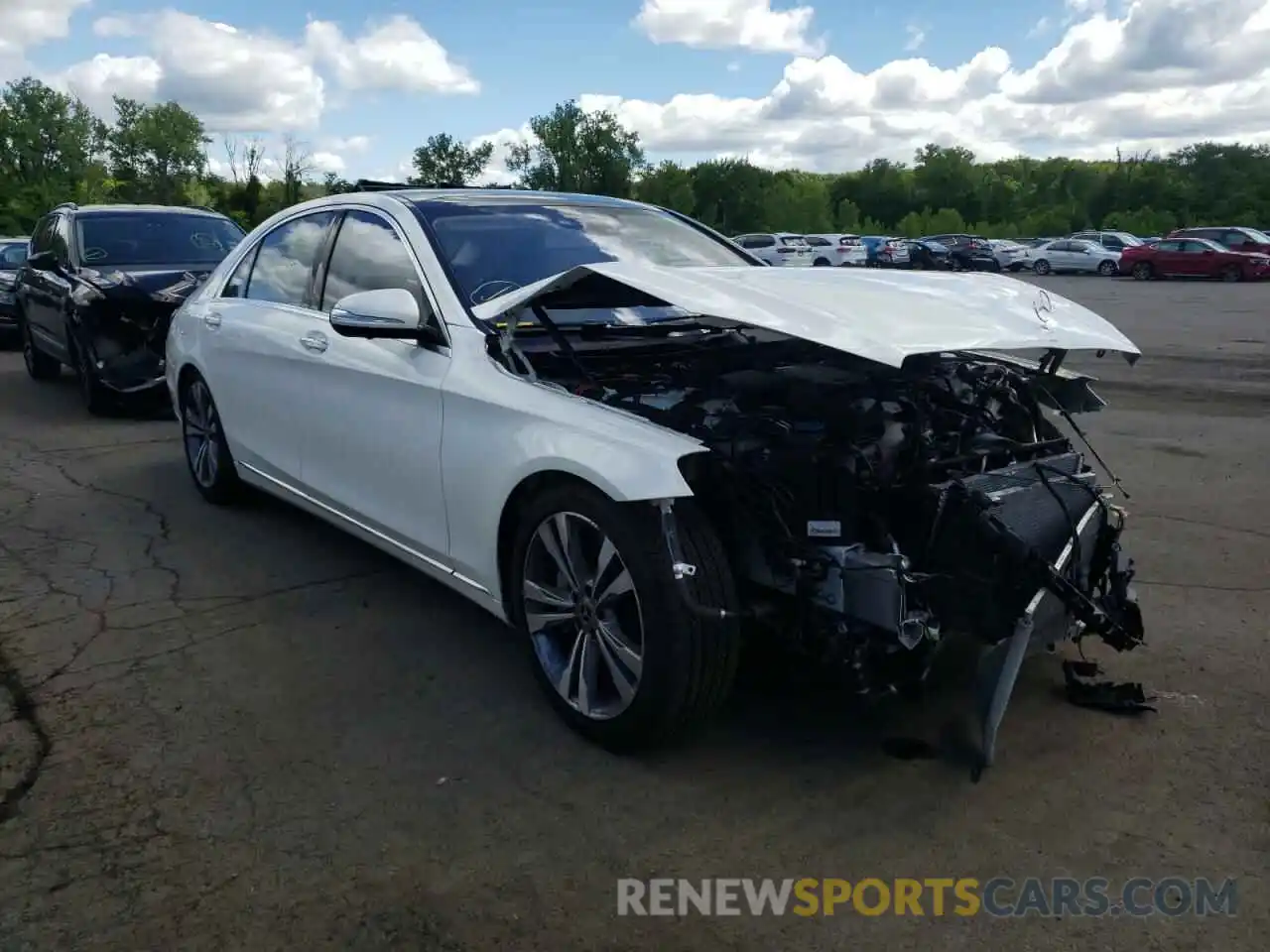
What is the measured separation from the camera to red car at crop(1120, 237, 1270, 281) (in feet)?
108

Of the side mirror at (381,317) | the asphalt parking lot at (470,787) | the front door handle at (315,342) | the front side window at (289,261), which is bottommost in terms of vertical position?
the asphalt parking lot at (470,787)

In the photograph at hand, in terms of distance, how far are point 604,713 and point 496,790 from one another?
40cm

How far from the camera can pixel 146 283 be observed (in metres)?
9.13

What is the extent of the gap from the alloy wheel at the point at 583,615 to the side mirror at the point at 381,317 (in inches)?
37.2

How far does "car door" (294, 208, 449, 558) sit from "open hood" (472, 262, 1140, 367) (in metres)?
0.41

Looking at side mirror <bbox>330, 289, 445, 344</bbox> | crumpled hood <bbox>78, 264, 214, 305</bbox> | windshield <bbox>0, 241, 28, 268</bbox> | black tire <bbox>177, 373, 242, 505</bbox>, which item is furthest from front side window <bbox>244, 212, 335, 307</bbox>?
windshield <bbox>0, 241, 28, 268</bbox>

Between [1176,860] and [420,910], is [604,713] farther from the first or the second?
[1176,860]

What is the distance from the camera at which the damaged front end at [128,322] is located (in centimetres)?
905

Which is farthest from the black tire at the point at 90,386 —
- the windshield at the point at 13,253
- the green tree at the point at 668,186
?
the green tree at the point at 668,186

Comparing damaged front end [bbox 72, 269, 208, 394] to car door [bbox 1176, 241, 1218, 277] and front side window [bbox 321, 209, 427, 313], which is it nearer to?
front side window [bbox 321, 209, 427, 313]

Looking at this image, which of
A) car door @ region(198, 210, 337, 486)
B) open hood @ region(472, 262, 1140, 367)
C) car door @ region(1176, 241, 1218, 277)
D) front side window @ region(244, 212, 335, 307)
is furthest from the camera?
car door @ region(1176, 241, 1218, 277)

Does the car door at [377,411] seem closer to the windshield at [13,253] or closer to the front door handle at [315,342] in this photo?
the front door handle at [315,342]

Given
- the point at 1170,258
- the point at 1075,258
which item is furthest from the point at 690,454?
the point at 1075,258

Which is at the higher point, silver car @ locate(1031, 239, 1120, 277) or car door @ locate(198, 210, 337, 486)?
silver car @ locate(1031, 239, 1120, 277)
